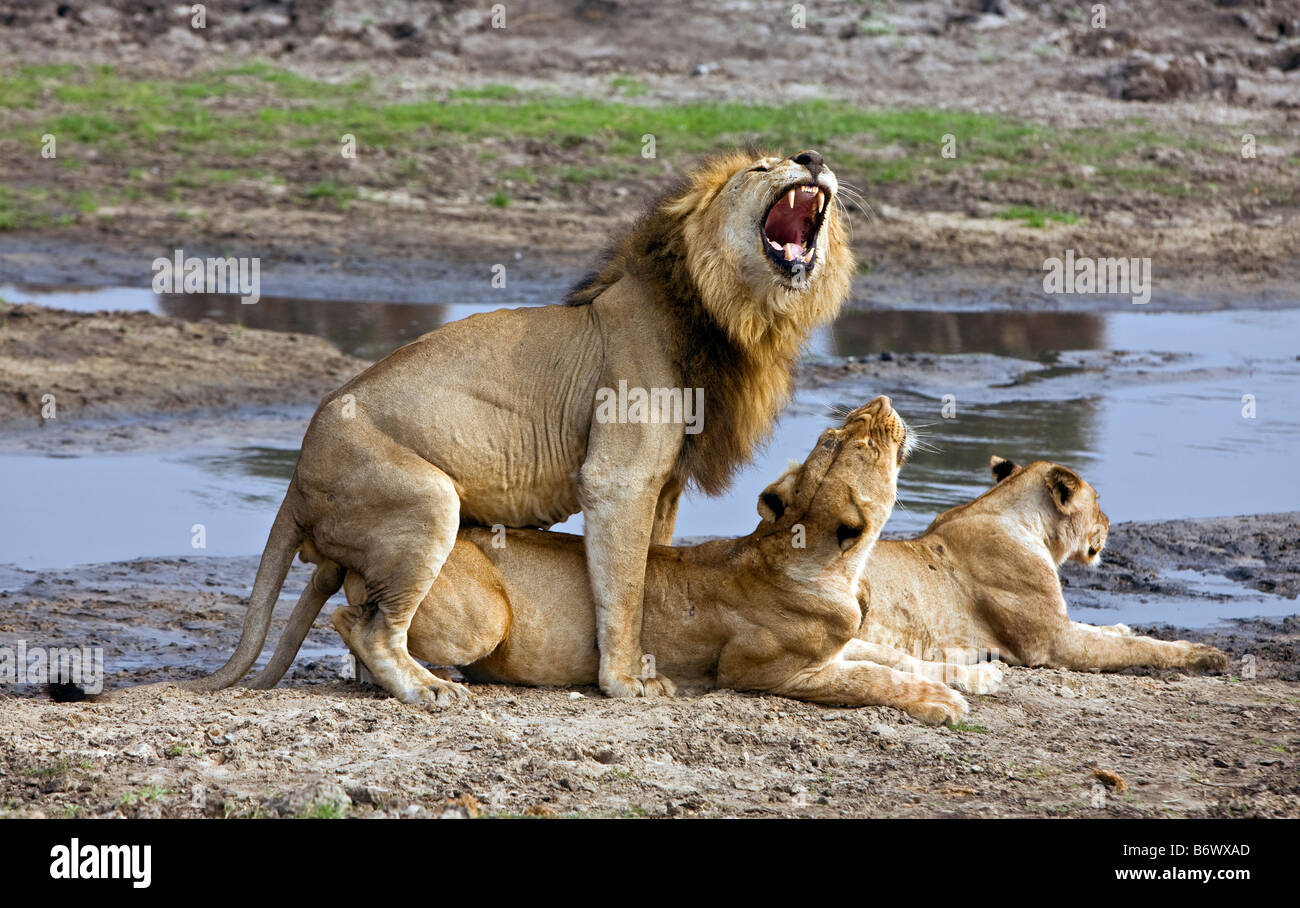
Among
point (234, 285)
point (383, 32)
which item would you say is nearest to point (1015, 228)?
point (234, 285)

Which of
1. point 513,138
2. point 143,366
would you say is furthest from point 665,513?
point 513,138

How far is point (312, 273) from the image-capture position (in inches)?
654

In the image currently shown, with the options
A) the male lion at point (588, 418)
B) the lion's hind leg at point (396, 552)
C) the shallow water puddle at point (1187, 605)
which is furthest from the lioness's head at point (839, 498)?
the shallow water puddle at point (1187, 605)

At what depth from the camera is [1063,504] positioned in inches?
281

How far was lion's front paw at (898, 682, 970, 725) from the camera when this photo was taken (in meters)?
5.82

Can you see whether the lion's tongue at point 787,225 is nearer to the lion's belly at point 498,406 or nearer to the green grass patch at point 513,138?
the lion's belly at point 498,406

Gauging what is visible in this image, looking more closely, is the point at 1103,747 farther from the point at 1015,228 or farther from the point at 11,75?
the point at 11,75

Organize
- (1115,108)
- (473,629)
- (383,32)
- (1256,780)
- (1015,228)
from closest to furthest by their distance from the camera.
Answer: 1. (1256,780)
2. (473,629)
3. (1015,228)
4. (1115,108)
5. (383,32)

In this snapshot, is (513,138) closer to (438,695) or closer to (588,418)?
(588,418)

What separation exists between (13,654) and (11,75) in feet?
70.1

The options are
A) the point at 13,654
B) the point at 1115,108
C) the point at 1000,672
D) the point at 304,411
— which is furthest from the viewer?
the point at 1115,108

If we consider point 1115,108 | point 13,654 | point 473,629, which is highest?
point 1115,108

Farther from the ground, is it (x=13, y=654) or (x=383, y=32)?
(x=383, y=32)

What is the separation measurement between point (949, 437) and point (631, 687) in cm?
552
